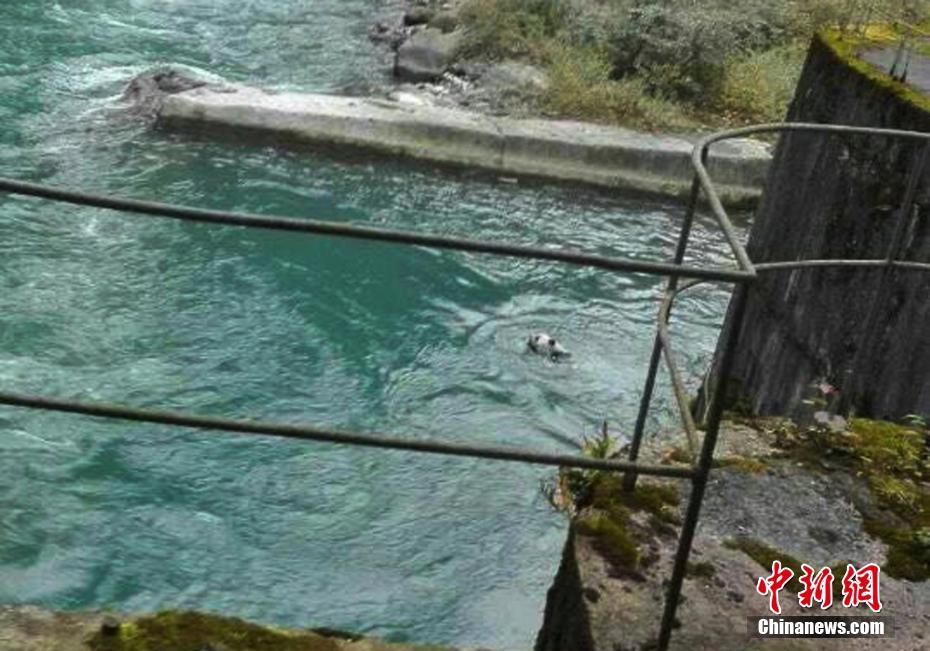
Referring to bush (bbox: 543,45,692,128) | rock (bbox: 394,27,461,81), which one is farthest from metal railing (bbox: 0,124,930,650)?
rock (bbox: 394,27,461,81)

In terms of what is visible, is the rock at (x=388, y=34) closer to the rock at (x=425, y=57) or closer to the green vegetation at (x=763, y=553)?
the rock at (x=425, y=57)

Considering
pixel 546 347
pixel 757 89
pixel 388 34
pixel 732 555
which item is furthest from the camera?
pixel 388 34

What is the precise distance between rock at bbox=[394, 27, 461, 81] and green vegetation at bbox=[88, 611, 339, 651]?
14124 mm

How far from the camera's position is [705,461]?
122 inches

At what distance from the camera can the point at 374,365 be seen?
9789mm

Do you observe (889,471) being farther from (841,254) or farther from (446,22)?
(446,22)

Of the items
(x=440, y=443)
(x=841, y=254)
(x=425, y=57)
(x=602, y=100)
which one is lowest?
(x=425, y=57)

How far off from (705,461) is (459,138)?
1153cm

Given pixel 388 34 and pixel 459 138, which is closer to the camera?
pixel 459 138

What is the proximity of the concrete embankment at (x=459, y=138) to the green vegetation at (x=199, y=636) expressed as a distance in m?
11.4

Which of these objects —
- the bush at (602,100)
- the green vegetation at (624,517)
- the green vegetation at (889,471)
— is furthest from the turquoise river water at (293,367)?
the green vegetation at (624,517)

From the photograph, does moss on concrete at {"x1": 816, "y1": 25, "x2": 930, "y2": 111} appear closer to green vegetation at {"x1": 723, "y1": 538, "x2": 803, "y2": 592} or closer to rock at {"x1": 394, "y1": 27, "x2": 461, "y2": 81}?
green vegetation at {"x1": 723, "y1": 538, "x2": 803, "y2": 592}

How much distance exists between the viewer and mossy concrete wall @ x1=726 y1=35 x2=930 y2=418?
6.39 metres

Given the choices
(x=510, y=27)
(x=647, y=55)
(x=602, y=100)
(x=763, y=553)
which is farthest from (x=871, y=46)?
(x=510, y=27)
